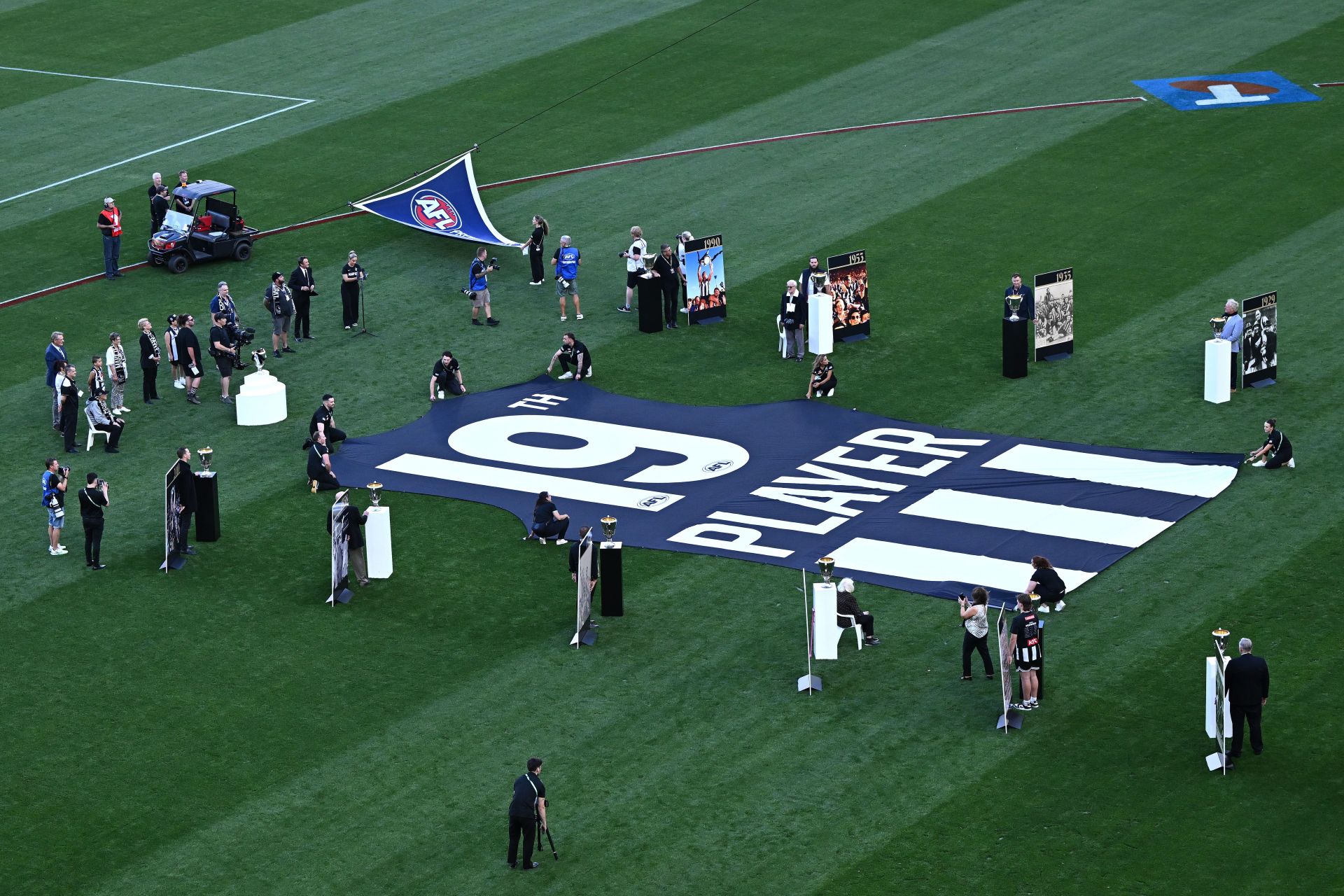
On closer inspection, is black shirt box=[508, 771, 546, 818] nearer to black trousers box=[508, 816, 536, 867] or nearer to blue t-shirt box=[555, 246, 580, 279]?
black trousers box=[508, 816, 536, 867]

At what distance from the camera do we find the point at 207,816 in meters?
26.9

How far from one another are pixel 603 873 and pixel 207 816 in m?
5.55

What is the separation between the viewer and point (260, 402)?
4012 cm

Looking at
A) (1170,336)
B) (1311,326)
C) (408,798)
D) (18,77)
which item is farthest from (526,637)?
(18,77)

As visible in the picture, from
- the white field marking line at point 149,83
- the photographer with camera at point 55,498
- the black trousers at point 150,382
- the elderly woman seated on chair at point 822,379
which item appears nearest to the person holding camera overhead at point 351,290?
the black trousers at point 150,382

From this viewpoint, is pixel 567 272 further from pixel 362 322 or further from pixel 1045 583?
pixel 1045 583

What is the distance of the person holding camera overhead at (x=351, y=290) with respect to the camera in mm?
44469

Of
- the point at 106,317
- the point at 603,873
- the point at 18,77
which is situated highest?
the point at 18,77

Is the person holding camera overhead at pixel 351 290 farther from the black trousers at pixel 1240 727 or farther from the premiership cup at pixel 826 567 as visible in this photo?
the black trousers at pixel 1240 727

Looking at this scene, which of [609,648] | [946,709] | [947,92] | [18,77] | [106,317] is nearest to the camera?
[946,709]

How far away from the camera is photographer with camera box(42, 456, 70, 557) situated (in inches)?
1351

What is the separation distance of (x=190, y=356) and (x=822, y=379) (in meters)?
13.0

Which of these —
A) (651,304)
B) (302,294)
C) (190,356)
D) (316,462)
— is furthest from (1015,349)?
(190,356)

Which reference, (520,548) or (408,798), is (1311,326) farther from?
(408,798)
